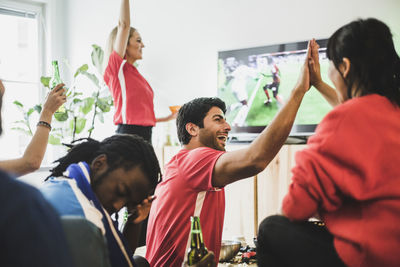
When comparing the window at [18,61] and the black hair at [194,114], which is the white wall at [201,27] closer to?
the window at [18,61]

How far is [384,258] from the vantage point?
994 mm

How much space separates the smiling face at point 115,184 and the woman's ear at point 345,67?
0.61 metres

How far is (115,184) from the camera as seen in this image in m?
1.11

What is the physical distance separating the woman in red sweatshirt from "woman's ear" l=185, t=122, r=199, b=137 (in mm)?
802

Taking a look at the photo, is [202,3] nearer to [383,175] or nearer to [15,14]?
[15,14]

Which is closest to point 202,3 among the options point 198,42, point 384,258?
point 198,42

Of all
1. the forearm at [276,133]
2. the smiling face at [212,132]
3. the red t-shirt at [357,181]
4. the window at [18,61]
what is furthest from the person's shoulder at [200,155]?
the window at [18,61]

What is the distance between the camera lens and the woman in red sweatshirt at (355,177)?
1.00m

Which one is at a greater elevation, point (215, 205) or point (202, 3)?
point (202, 3)

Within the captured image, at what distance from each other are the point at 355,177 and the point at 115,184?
0.59 metres

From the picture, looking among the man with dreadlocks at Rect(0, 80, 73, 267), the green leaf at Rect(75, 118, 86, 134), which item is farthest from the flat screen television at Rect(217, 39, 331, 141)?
the man with dreadlocks at Rect(0, 80, 73, 267)

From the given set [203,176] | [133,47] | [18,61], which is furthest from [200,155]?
[18,61]

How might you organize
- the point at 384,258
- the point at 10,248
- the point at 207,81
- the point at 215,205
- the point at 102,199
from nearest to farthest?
the point at 10,248 → the point at 384,258 → the point at 102,199 → the point at 215,205 → the point at 207,81

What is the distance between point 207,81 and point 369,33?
9.36 feet
